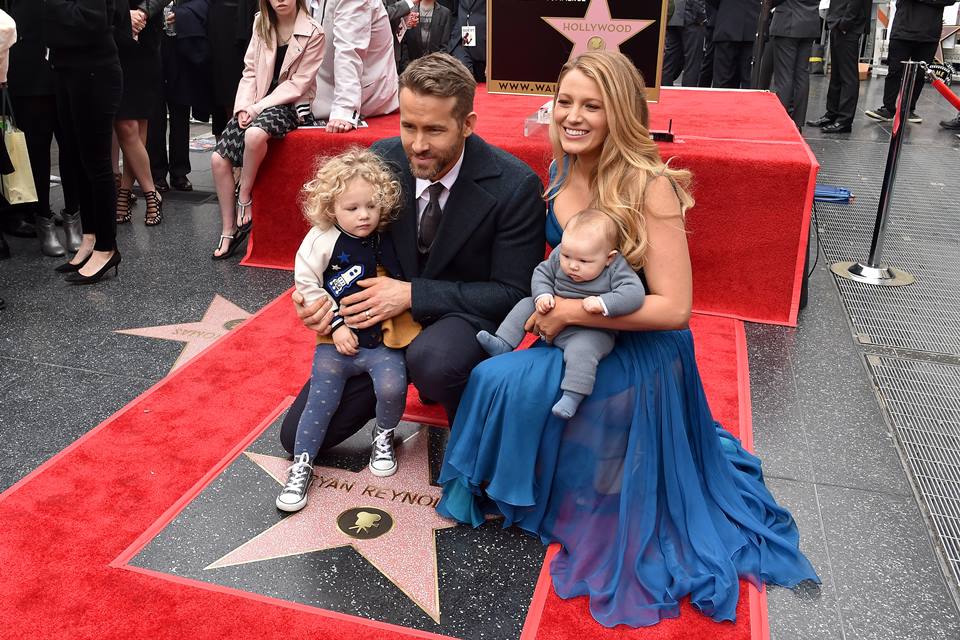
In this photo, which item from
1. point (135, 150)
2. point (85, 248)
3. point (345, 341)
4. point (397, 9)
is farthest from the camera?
point (397, 9)

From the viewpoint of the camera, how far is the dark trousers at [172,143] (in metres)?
6.14

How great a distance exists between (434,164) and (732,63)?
272 inches

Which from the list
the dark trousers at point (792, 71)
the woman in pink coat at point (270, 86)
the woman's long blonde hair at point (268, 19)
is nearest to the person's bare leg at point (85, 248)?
the woman in pink coat at point (270, 86)

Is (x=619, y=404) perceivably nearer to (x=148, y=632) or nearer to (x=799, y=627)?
(x=799, y=627)

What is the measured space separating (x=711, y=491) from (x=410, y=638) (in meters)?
0.97

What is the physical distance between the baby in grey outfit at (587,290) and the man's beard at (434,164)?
47 centimetres

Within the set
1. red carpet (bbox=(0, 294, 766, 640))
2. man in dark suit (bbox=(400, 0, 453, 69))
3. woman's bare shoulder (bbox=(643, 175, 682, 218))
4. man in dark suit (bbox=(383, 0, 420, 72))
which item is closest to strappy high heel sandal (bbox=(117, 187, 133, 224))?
man in dark suit (bbox=(383, 0, 420, 72))

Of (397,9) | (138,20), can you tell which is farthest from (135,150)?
(397,9)

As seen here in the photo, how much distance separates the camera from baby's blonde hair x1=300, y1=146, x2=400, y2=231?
254 cm

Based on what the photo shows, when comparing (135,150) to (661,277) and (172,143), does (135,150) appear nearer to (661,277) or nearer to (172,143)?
(172,143)

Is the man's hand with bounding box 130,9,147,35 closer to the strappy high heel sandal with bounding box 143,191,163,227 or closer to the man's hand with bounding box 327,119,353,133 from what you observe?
the strappy high heel sandal with bounding box 143,191,163,227

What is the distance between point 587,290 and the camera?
2.36 m

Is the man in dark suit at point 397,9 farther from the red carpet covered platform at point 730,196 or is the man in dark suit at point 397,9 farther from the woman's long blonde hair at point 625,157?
the woman's long blonde hair at point 625,157

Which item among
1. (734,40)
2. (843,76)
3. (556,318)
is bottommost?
(843,76)
